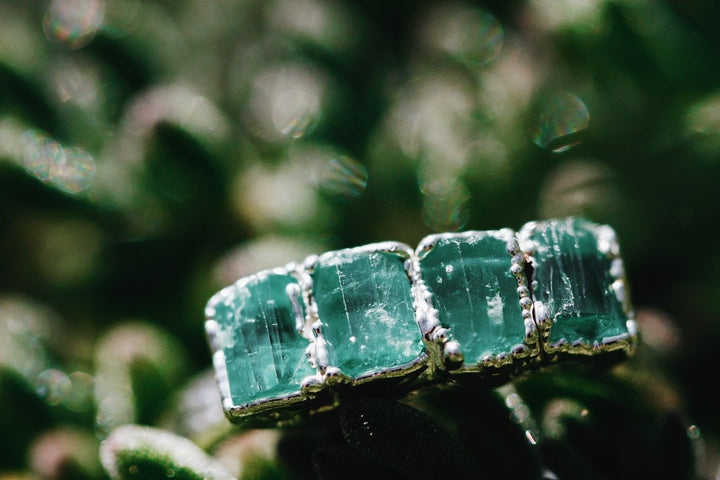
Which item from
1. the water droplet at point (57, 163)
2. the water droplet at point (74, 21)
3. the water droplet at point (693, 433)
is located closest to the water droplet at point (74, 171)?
the water droplet at point (57, 163)

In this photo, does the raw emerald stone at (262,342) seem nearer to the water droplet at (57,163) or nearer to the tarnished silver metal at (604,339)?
the tarnished silver metal at (604,339)

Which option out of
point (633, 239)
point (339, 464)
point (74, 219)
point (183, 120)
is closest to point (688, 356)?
point (633, 239)

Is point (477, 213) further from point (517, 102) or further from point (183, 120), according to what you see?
point (183, 120)

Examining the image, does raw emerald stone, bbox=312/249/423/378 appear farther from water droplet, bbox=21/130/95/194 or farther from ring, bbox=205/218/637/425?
water droplet, bbox=21/130/95/194

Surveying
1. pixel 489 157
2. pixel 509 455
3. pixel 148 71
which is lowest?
pixel 509 455

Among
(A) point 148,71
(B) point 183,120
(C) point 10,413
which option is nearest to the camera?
(C) point 10,413

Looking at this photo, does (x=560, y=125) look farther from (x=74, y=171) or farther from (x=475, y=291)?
(x=74, y=171)
